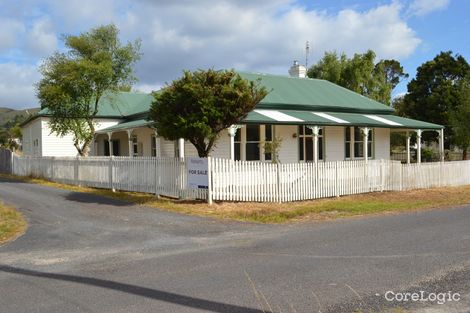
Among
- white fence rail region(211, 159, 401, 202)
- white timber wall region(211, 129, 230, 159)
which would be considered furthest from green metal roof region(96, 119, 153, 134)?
white fence rail region(211, 159, 401, 202)

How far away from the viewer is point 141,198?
15.9 meters

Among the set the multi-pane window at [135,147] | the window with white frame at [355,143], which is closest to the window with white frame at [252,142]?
the window with white frame at [355,143]

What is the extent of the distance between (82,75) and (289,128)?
32.5 feet

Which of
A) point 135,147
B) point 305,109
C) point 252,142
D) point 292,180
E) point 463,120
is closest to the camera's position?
point 292,180

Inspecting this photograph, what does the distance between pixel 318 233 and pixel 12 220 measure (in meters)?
7.39

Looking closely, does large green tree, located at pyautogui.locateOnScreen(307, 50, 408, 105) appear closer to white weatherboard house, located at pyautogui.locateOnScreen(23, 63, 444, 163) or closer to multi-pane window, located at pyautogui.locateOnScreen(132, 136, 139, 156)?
white weatherboard house, located at pyautogui.locateOnScreen(23, 63, 444, 163)

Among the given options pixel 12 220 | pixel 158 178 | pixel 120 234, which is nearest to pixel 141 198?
pixel 158 178

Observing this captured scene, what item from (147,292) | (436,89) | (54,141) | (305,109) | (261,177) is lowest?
(147,292)

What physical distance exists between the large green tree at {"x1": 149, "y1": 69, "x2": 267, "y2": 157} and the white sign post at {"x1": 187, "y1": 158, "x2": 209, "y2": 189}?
75 centimetres

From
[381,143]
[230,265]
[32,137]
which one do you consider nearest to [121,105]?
[32,137]

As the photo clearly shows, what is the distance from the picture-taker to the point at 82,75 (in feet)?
→ 73.2

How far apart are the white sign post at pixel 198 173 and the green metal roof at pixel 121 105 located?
12.6 m

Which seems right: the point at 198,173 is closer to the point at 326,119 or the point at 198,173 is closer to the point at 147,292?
the point at 326,119

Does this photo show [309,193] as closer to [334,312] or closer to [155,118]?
[155,118]
